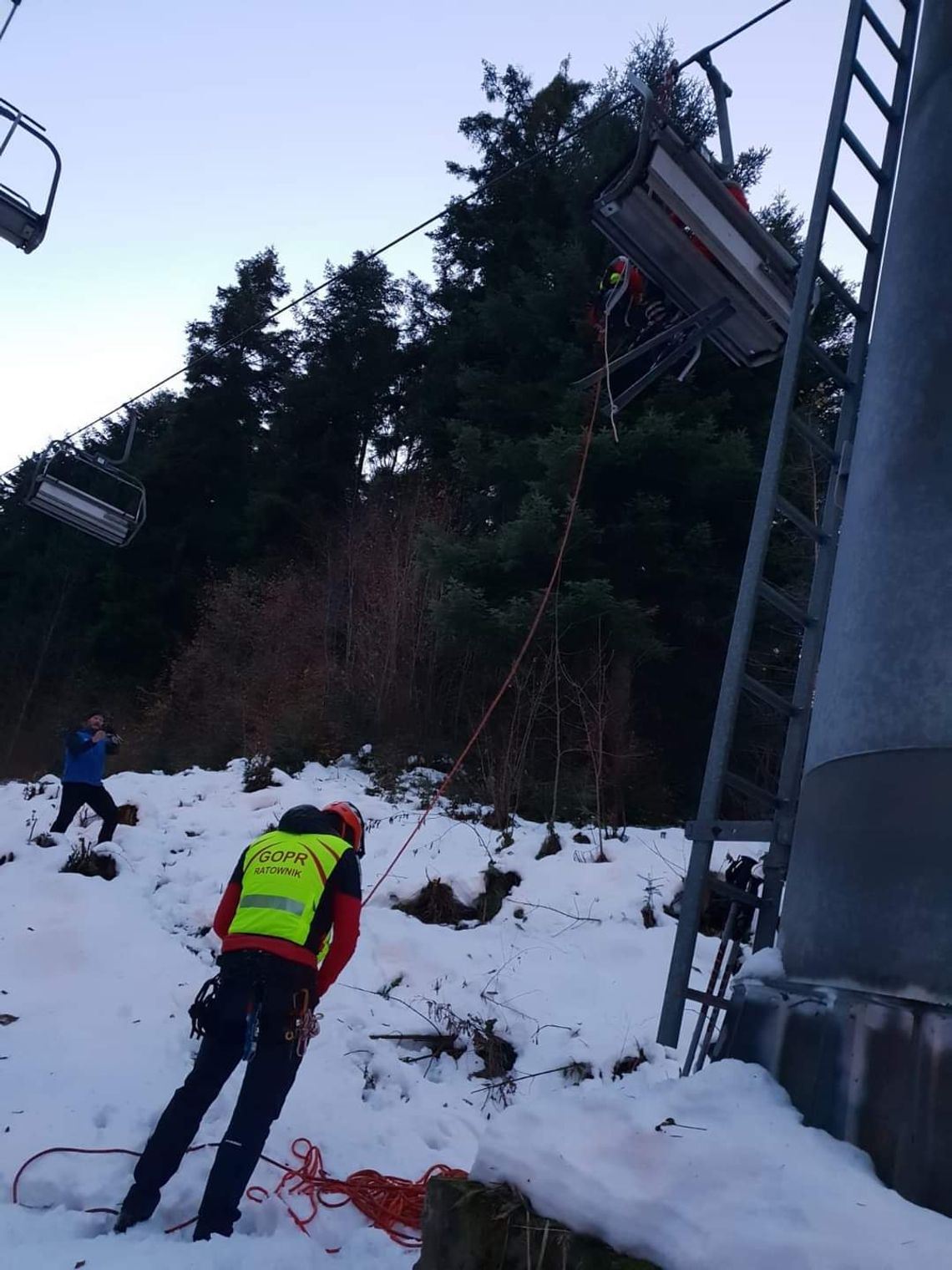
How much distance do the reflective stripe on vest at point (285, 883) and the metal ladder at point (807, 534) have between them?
153 centimetres

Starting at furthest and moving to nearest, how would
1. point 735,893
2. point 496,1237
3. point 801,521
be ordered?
point 801,521, point 735,893, point 496,1237

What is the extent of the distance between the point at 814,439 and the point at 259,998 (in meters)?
3.35

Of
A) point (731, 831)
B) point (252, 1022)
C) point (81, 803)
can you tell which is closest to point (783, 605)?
point (731, 831)

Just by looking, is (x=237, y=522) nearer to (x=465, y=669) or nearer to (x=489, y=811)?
(x=465, y=669)

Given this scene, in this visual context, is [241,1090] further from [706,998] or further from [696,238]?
[696,238]

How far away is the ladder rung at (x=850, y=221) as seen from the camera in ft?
14.6

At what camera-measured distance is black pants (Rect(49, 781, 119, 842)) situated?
9.39 meters

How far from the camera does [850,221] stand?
4.52 metres

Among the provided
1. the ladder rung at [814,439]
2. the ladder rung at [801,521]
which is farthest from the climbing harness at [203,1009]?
the ladder rung at [814,439]

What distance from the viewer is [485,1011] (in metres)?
6.79

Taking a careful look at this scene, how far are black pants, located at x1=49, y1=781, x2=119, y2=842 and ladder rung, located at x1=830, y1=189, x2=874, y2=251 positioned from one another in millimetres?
7862

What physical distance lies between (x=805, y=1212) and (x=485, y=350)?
18703mm

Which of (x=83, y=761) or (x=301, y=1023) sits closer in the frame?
(x=301, y=1023)

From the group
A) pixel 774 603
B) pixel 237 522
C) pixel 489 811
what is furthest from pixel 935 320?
pixel 237 522
